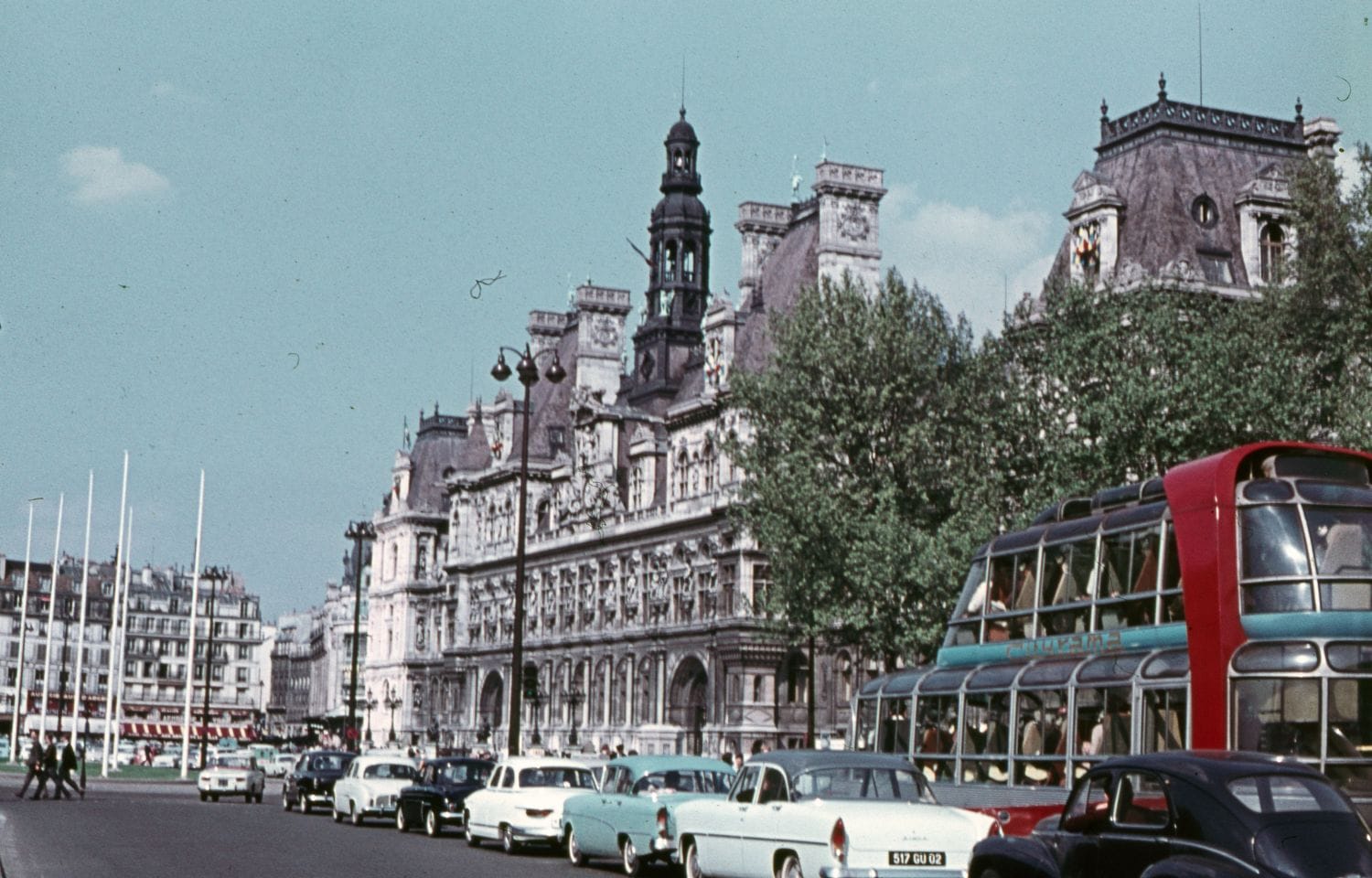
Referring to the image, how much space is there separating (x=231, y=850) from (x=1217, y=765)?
58.9 feet

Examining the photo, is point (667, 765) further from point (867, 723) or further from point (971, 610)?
point (971, 610)

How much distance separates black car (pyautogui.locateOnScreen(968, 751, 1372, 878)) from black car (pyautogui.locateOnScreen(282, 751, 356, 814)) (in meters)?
31.8

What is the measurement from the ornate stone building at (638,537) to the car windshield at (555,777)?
18.5m

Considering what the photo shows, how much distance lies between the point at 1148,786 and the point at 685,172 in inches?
2984

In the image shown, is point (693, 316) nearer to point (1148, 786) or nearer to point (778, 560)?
point (778, 560)

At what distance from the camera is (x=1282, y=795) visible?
42.9ft

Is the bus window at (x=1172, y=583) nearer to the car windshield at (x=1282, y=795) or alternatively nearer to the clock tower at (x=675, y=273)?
the car windshield at (x=1282, y=795)

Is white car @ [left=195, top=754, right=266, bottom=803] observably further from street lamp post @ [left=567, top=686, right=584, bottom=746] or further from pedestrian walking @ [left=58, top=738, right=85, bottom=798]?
street lamp post @ [left=567, top=686, right=584, bottom=746]

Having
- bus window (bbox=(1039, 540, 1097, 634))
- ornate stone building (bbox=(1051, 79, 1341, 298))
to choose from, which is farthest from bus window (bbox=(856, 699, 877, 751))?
ornate stone building (bbox=(1051, 79, 1341, 298))

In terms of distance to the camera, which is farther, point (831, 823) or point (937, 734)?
point (937, 734)

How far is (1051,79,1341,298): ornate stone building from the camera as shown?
54.2 metres

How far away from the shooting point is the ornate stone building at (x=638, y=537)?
237ft

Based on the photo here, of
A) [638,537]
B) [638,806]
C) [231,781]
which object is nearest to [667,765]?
[638,806]

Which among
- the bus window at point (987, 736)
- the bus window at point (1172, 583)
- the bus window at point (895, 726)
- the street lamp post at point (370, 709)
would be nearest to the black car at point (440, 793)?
the bus window at point (895, 726)
